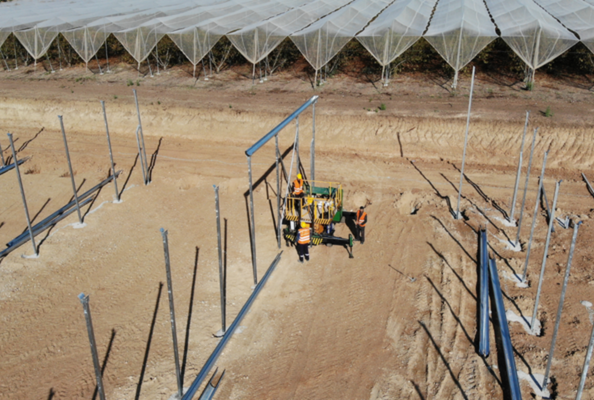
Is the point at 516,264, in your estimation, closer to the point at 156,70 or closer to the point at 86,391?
the point at 86,391

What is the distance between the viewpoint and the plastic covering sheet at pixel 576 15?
2170cm

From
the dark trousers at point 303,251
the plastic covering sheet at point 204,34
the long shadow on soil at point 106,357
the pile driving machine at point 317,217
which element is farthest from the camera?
the plastic covering sheet at point 204,34

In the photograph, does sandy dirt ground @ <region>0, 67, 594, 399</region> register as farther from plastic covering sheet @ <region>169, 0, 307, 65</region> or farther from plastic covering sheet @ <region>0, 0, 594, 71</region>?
plastic covering sheet @ <region>169, 0, 307, 65</region>

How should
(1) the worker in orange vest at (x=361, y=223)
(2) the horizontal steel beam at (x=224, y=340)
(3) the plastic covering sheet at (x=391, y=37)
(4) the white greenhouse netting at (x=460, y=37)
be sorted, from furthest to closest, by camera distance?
(3) the plastic covering sheet at (x=391, y=37)
(4) the white greenhouse netting at (x=460, y=37)
(1) the worker in orange vest at (x=361, y=223)
(2) the horizontal steel beam at (x=224, y=340)

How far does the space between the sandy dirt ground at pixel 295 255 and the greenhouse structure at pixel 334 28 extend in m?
2.11

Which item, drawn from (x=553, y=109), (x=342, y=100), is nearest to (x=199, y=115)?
(x=342, y=100)

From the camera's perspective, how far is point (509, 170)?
17953mm

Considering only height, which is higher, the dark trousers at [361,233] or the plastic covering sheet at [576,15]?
the plastic covering sheet at [576,15]

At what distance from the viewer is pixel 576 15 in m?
24.7

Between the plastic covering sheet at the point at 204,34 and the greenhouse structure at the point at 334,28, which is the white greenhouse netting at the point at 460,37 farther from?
the plastic covering sheet at the point at 204,34

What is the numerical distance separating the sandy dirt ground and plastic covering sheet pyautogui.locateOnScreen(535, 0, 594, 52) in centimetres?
231

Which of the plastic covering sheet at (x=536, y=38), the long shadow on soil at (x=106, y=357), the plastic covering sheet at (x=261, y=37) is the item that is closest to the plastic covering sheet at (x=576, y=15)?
the plastic covering sheet at (x=536, y=38)

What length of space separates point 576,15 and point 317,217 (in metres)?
19.3

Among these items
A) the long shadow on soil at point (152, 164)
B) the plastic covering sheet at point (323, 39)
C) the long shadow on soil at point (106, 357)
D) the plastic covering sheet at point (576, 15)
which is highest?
the plastic covering sheet at point (576, 15)
